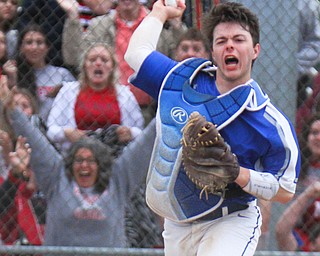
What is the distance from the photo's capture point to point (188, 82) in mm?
3791

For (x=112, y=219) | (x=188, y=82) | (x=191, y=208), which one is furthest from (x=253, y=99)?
(x=112, y=219)

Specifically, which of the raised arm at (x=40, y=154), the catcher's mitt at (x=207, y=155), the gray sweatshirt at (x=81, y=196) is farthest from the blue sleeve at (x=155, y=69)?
the raised arm at (x=40, y=154)

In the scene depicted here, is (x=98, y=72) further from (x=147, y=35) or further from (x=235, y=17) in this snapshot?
(x=235, y=17)

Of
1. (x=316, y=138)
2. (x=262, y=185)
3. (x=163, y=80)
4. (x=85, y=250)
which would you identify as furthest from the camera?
(x=316, y=138)

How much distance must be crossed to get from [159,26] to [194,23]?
5.38 ft

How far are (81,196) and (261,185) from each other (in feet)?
5.65

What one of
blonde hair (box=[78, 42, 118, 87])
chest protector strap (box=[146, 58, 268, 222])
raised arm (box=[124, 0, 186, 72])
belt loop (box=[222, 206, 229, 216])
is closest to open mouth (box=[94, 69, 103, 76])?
blonde hair (box=[78, 42, 118, 87])

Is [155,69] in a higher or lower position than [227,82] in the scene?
higher

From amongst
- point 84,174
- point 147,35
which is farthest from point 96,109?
point 147,35

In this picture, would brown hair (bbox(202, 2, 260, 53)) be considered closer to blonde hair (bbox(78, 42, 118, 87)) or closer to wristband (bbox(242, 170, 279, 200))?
wristband (bbox(242, 170, 279, 200))

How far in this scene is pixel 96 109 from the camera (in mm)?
Answer: 5137

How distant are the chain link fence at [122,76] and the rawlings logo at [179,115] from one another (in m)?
1.42

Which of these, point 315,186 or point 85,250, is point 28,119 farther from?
point 315,186

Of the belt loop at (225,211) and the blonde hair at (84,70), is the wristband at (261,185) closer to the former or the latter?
the belt loop at (225,211)
